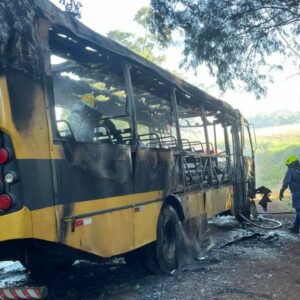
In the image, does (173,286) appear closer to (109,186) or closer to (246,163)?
(109,186)

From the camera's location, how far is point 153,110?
8.94 m

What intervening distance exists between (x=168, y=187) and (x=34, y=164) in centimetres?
291

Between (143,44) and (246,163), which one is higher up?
(143,44)

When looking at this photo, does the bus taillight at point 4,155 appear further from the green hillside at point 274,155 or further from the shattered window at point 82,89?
the green hillside at point 274,155

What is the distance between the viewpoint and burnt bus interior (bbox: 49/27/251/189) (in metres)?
4.64

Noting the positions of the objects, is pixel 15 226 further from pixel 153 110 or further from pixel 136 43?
pixel 136 43

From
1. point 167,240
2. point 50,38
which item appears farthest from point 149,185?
point 50,38

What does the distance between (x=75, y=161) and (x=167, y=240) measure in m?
2.73

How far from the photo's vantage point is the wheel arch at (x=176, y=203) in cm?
606

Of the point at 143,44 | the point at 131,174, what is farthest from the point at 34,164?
the point at 143,44

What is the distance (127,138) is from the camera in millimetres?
5180

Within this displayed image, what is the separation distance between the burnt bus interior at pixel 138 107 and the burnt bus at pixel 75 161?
0.08ft

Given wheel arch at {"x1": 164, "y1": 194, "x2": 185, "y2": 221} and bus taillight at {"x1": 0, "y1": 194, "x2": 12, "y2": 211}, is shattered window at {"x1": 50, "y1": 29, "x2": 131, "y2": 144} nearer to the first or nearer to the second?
bus taillight at {"x1": 0, "y1": 194, "x2": 12, "y2": 211}

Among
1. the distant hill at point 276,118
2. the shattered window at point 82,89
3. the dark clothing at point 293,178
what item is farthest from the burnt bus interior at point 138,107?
the distant hill at point 276,118
